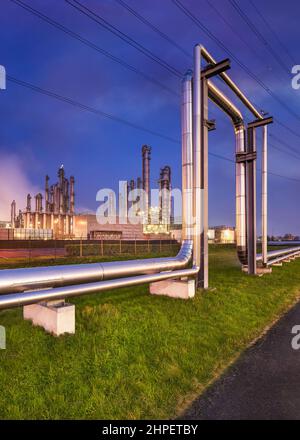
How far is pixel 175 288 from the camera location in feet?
28.1

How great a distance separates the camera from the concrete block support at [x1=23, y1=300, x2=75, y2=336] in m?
5.33

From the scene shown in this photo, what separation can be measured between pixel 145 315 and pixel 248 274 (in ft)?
26.7

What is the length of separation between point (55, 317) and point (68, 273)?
84cm

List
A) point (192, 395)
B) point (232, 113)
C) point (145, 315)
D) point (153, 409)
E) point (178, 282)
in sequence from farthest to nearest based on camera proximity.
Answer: point (232, 113), point (178, 282), point (145, 315), point (192, 395), point (153, 409)

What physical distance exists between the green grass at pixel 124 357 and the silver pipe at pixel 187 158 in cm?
263

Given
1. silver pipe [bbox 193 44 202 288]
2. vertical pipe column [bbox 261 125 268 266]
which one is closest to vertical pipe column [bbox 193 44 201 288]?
silver pipe [bbox 193 44 202 288]

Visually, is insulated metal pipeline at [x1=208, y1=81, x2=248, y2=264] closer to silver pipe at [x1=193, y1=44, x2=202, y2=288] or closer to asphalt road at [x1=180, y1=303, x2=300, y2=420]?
silver pipe at [x1=193, y1=44, x2=202, y2=288]

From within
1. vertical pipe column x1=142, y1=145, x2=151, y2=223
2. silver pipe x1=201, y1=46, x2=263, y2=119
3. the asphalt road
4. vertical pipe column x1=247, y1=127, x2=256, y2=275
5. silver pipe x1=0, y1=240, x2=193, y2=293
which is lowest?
the asphalt road

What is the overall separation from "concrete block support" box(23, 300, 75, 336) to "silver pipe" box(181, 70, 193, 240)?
5079 mm

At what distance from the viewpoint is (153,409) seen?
3.64 meters

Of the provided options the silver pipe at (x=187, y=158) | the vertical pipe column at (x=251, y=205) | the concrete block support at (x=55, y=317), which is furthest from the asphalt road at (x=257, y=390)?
the vertical pipe column at (x=251, y=205)

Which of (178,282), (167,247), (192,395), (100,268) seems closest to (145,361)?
(192,395)

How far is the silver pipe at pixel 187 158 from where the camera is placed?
31.4ft

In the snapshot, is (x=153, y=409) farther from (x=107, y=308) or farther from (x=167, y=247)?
(x=167, y=247)
